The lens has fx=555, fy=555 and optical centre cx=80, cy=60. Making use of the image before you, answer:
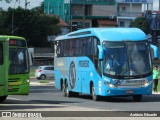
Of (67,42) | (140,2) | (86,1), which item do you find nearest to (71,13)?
(86,1)

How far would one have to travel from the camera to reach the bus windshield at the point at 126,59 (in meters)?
25.4

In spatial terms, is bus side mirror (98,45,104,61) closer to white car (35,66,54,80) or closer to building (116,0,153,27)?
white car (35,66,54,80)

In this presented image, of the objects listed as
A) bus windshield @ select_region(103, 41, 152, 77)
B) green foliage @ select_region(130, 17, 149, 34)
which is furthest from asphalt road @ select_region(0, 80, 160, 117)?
green foliage @ select_region(130, 17, 149, 34)

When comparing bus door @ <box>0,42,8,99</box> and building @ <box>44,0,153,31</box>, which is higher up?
building @ <box>44,0,153,31</box>

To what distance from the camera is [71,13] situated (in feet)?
428

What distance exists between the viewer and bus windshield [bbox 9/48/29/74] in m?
23.8

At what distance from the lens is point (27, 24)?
4112 inches

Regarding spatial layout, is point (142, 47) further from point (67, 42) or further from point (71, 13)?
point (71, 13)

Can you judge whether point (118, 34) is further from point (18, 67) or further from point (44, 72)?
point (44, 72)

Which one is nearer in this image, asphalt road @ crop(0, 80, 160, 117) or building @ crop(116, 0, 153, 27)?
asphalt road @ crop(0, 80, 160, 117)

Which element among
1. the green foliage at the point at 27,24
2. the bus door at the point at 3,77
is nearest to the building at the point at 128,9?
the green foliage at the point at 27,24

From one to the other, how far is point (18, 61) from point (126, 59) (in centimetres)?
500

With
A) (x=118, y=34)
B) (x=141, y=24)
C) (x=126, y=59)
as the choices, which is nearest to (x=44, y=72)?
(x=118, y=34)

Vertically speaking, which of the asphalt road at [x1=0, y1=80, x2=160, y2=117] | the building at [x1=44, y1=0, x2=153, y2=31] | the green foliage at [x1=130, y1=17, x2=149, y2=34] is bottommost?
the asphalt road at [x1=0, y1=80, x2=160, y2=117]
